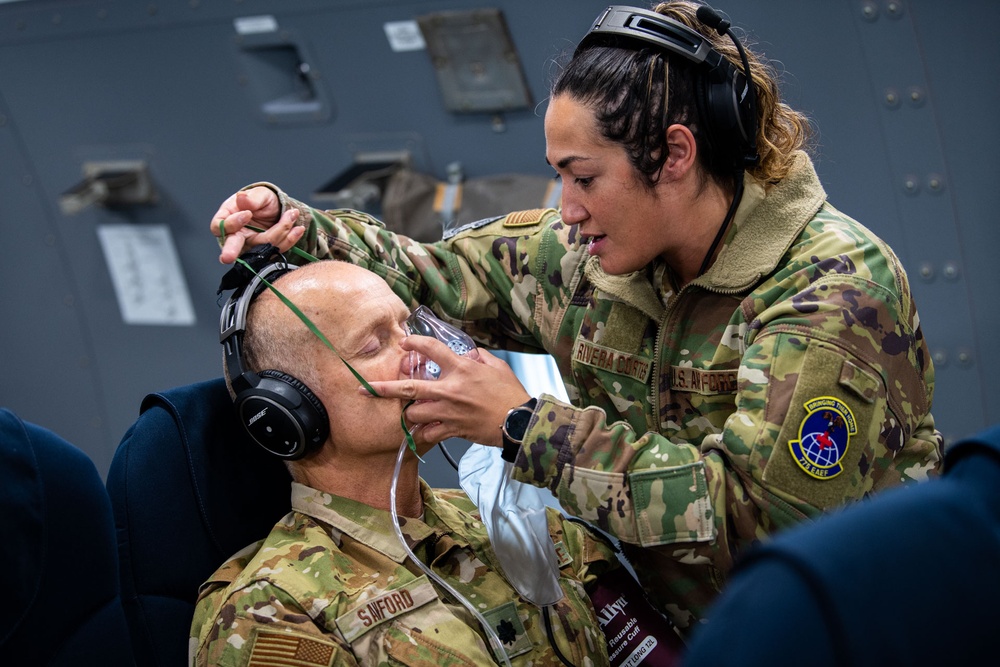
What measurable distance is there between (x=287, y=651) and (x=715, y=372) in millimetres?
852

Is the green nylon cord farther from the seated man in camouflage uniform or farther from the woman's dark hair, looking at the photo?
the woman's dark hair

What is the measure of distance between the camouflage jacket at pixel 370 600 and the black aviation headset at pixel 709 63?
2.78ft

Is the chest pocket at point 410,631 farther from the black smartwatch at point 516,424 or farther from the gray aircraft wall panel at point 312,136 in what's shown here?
the gray aircraft wall panel at point 312,136

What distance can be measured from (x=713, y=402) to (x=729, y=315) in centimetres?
16

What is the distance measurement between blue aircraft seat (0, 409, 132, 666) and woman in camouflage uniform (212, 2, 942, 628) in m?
0.50

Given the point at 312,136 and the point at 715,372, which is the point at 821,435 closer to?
the point at 715,372

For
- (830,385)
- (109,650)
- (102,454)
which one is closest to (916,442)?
(830,385)

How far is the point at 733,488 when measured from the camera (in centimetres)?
170

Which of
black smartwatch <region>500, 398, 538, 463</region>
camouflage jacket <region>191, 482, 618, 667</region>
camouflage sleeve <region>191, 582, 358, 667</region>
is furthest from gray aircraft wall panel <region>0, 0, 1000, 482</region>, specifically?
camouflage sleeve <region>191, 582, 358, 667</region>

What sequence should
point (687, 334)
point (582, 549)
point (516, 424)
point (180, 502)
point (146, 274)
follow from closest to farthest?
point (516, 424) < point (180, 502) < point (687, 334) < point (582, 549) < point (146, 274)

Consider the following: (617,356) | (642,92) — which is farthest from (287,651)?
(642,92)

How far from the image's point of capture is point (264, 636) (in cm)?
163

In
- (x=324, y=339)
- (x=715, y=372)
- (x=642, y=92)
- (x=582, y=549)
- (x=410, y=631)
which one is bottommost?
(x=582, y=549)

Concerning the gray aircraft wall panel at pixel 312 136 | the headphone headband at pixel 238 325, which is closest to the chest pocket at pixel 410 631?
the headphone headband at pixel 238 325
